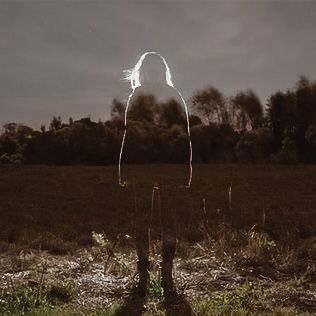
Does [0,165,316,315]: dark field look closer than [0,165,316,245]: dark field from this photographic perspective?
Yes

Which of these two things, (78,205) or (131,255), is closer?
(131,255)

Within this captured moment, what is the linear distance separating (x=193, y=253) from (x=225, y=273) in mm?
928

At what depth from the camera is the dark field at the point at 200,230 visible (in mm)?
5656

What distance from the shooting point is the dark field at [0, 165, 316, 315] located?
5656 mm

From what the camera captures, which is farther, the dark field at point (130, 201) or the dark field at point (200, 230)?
the dark field at point (130, 201)

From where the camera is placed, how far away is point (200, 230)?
28.0 feet

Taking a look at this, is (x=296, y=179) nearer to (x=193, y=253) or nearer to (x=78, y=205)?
(x=78, y=205)

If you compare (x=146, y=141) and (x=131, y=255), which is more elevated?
(x=146, y=141)

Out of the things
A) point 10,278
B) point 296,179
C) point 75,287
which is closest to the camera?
point 75,287

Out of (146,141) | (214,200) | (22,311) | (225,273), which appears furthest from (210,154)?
(22,311)

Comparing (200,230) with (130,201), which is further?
(130,201)

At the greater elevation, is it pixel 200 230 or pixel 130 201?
pixel 130 201

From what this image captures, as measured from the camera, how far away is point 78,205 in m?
13.0

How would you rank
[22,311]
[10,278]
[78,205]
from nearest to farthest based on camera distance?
[22,311]
[10,278]
[78,205]
